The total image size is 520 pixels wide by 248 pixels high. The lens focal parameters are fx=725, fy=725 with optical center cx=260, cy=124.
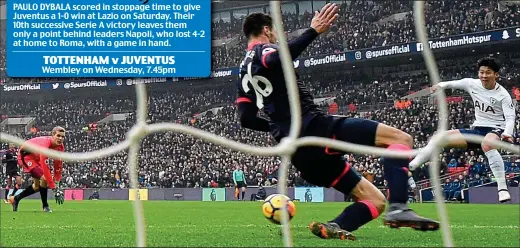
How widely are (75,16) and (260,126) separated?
21826mm

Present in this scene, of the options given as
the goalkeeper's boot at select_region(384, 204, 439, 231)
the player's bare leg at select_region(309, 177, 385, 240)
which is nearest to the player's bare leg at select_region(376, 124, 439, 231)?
the goalkeeper's boot at select_region(384, 204, 439, 231)

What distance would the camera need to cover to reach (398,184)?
14.2 ft

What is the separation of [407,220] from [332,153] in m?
0.63

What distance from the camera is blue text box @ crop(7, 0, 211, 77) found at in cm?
2411

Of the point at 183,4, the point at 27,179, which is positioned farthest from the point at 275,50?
the point at 27,179

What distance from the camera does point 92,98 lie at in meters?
37.9

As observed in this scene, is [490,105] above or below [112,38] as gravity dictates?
below

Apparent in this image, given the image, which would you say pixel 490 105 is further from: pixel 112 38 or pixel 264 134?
pixel 112 38

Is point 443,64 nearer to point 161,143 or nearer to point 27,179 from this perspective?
point 161,143

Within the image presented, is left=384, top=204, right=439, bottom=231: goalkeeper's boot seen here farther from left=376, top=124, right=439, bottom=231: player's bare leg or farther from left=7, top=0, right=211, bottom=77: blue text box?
left=7, top=0, right=211, bottom=77: blue text box

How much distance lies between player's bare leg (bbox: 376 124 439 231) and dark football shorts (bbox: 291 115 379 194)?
8 centimetres

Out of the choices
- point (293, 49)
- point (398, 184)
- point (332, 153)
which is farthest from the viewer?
point (332, 153)

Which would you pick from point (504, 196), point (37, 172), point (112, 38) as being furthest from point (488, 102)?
point (112, 38)

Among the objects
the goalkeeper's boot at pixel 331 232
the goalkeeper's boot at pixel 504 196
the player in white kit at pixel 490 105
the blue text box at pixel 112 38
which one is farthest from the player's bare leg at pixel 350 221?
the blue text box at pixel 112 38
